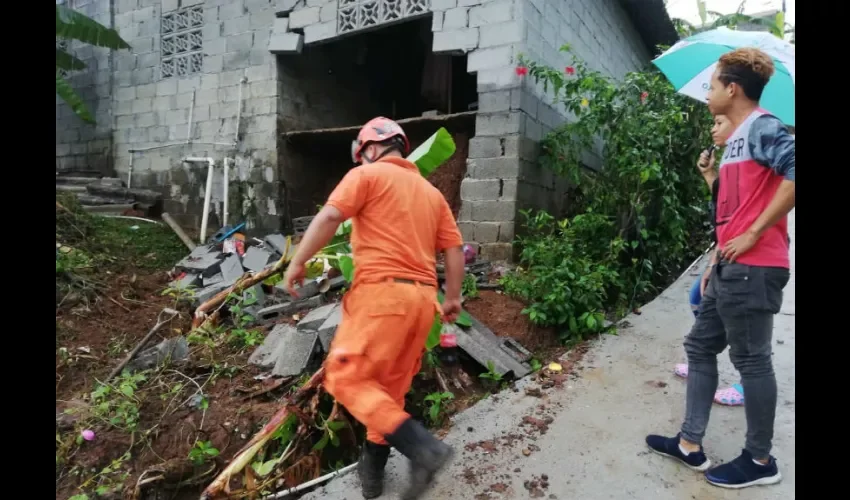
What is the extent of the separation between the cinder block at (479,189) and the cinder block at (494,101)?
761 mm

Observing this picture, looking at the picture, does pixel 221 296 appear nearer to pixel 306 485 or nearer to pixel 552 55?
pixel 306 485

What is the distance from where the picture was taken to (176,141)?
7.82 m

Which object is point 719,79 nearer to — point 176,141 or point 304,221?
point 304,221

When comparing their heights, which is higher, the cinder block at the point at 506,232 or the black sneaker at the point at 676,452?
the cinder block at the point at 506,232

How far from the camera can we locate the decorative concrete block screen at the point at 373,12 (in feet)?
18.3

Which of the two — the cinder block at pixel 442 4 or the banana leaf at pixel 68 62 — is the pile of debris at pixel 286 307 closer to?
the cinder block at pixel 442 4

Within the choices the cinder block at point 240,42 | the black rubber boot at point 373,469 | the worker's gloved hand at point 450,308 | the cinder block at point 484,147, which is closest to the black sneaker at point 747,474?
the worker's gloved hand at point 450,308

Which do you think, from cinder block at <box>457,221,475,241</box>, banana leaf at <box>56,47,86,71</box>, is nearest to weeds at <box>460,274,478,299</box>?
cinder block at <box>457,221,475,241</box>

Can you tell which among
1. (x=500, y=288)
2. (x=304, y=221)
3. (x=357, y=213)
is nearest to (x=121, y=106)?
(x=304, y=221)

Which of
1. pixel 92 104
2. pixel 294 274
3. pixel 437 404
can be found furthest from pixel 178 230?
pixel 294 274

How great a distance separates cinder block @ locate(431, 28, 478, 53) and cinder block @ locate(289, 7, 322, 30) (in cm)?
190
